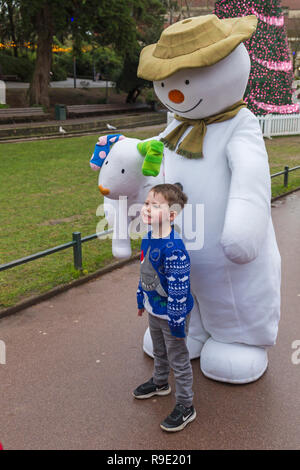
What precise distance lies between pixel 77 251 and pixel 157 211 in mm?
2820

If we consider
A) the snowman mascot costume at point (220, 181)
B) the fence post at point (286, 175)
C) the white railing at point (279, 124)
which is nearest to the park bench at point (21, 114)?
the white railing at point (279, 124)

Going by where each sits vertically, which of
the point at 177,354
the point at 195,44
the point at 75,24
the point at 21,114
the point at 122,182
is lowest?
the point at 177,354

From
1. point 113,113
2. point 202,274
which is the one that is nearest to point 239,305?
point 202,274

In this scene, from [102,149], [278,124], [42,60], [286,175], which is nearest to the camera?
[102,149]

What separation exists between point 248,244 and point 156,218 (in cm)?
57

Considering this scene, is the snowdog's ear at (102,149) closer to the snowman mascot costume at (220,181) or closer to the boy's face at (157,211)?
the snowman mascot costume at (220,181)

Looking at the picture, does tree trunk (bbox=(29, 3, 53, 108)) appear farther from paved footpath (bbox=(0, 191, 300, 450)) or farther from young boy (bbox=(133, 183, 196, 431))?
young boy (bbox=(133, 183, 196, 431))

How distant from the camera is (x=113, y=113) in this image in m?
26.0

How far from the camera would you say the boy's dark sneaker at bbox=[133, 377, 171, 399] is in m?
3.36

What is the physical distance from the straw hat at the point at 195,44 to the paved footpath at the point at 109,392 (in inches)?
88.2

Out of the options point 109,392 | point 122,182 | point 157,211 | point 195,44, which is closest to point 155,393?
point 109,392

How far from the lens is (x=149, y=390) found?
3.38 metres

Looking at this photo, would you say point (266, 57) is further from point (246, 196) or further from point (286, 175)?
point (246, 196)
